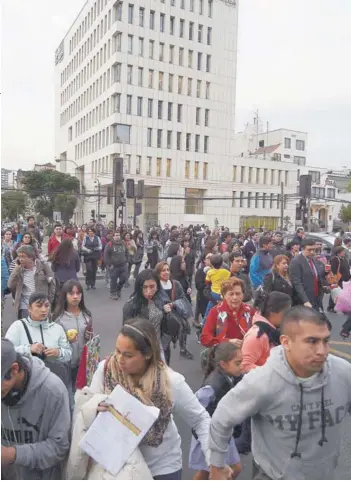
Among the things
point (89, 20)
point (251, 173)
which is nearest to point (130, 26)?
point (89, 20)

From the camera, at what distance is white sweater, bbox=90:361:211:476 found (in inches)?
92.3

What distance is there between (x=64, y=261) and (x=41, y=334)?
15.8ft

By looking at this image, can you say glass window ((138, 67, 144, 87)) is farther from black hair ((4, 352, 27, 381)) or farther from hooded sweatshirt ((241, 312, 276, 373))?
black hair ((4, 352, 27, 381))

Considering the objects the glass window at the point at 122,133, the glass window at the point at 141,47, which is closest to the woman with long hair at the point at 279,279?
the glass window at the point at 122,133

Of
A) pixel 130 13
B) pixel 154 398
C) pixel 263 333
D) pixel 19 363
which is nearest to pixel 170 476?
pixel 154 398

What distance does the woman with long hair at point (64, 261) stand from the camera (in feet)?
28.0

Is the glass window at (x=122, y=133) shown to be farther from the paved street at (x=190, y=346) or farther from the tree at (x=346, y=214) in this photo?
the paved street at (x=190, y=346)

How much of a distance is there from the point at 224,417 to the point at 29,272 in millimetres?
4452

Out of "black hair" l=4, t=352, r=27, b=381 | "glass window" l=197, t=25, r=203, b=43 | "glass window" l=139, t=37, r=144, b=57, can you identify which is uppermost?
"glass window" l=197, t=25, r=203, b=43

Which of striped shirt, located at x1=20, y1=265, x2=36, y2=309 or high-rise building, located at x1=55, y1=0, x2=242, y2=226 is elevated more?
high-rise building, located at x1=55, y1=0, x2=242, y2=226

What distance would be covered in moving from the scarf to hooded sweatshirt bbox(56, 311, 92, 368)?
79.5 inches

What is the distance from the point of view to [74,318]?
178 inches

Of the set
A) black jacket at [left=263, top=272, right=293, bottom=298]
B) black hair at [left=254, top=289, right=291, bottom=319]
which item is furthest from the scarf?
black jacket at [left=263, top=272, right=293, bottom=298]

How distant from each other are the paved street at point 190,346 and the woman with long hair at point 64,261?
1.15 metres
